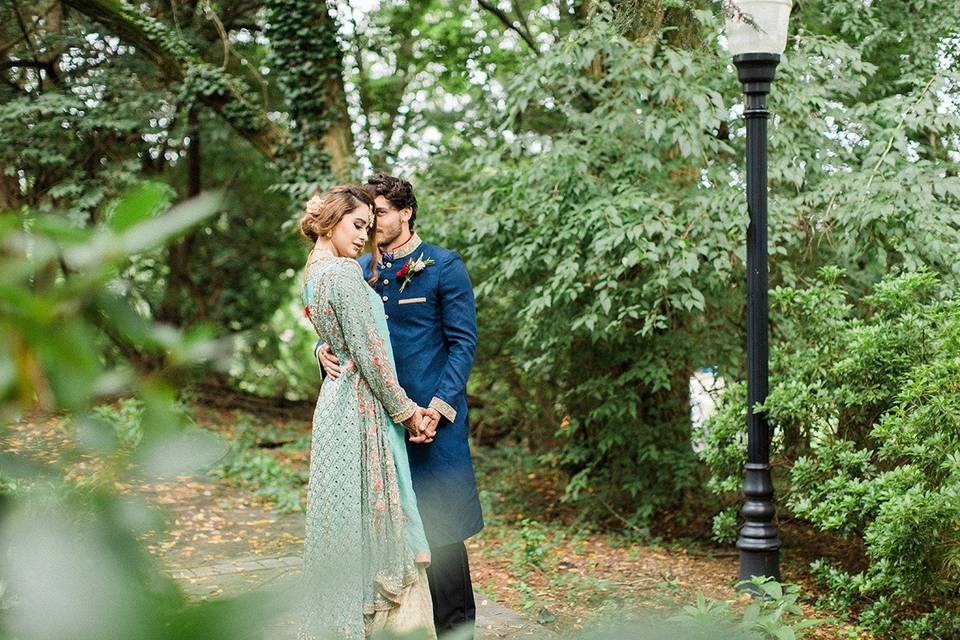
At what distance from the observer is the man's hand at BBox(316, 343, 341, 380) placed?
3.54 meters

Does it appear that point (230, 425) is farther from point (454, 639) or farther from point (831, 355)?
point (454, 639)

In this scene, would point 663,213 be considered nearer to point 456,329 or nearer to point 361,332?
point 456,329

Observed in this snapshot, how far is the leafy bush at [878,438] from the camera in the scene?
13.9ft

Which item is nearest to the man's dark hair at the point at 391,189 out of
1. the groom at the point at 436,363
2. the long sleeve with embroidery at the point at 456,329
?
the groom at the point at 436,363

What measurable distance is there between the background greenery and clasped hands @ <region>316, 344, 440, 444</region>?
0.67 metres

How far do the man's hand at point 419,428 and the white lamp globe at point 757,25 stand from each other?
2680 mm

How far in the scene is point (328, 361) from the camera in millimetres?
3602

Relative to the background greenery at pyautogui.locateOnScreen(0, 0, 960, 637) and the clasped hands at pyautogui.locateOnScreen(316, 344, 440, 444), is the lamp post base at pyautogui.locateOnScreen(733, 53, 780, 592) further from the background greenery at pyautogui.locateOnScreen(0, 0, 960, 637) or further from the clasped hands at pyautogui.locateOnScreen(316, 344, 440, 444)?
the clasped hands at pyautogui.locateOnScreen(316, 344, 440, 444)

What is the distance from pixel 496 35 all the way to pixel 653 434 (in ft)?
17.2

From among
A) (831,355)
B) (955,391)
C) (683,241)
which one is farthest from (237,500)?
(955,391)

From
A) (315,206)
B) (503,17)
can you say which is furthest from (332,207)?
(503,17)

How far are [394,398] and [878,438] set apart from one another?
253 centimetres

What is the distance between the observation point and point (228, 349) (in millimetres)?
524

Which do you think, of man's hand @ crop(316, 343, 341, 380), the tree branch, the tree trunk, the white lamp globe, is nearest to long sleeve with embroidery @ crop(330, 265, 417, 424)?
man's hand @ crop(316, 343, 341, 380)
